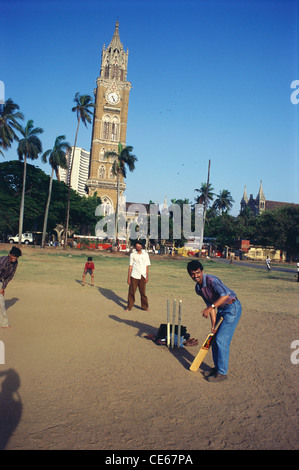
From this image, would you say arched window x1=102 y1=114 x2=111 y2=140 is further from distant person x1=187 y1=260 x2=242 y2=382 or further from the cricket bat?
the cricket bat

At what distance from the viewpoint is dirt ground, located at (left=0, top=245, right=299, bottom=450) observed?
3139 millimetres

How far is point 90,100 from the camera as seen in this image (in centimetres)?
4022

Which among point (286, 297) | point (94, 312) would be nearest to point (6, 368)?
point (94, 312)

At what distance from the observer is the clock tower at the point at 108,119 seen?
72.6 m

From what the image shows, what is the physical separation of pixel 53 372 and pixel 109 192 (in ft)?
223

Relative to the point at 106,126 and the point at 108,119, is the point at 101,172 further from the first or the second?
the point at 108,119

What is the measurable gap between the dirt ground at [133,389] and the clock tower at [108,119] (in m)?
65.6

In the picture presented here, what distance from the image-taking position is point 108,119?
74.2 metres

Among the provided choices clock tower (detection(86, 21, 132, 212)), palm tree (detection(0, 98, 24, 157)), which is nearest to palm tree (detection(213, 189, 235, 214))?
clock tower (detection(86, 21, 132, 212))

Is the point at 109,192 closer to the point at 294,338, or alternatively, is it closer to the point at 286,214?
the point at 286,214

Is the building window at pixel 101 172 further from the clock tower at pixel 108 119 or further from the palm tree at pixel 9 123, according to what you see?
the palm tree at pixel 9 123

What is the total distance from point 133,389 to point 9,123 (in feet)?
123

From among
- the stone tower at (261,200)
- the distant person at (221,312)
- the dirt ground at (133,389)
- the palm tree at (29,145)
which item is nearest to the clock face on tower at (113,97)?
the palm tree at (29,145)

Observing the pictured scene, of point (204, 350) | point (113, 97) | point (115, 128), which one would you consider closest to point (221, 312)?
point (204, 350)
